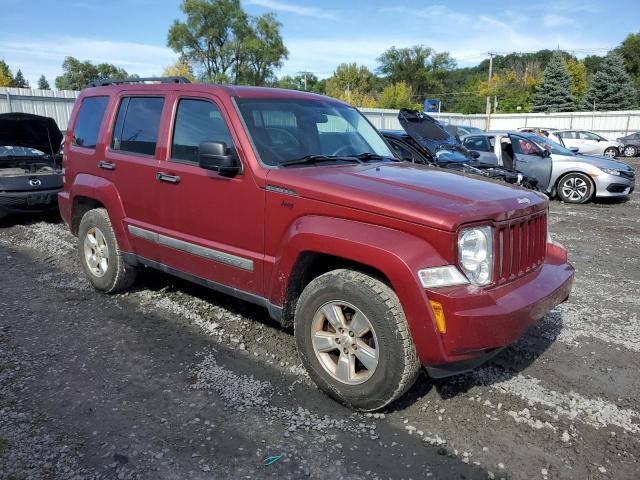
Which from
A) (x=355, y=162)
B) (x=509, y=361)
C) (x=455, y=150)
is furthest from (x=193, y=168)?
(x=455, y=150)

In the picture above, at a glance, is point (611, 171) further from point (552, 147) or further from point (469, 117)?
point (469, 117)

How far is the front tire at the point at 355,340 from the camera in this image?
2.86 metres

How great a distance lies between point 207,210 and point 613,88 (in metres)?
59.3

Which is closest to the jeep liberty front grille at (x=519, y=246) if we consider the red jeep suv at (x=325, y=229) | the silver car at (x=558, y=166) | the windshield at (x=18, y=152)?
the red jeep suv at (x=325, y=229)

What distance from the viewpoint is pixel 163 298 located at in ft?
17.1

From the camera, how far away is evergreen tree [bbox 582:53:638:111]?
51.8 meters

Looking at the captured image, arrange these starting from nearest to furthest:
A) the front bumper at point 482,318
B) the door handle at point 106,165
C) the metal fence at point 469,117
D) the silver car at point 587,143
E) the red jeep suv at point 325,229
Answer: the front bumper at point 482,318
the red jeep suv at point 325,229
the door handle at point 106,165
the metal fence at point 469,117
the silver car at point 587,143

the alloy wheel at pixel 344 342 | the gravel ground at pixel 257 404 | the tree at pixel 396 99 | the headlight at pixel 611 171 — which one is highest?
the tree at pixel 396 99

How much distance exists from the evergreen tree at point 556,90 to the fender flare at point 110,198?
57029 mm

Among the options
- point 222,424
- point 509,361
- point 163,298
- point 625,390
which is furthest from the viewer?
point 163,298

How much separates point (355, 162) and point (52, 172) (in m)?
7.45

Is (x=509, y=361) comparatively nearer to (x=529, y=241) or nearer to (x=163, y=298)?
(x=529, y=241)

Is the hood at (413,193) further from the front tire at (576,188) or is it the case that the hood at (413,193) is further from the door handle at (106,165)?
the front tire at (576,188)

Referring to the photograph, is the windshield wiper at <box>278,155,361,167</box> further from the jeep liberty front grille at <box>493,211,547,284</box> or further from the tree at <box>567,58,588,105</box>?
the tree at <box>567,58,588,105</box>
